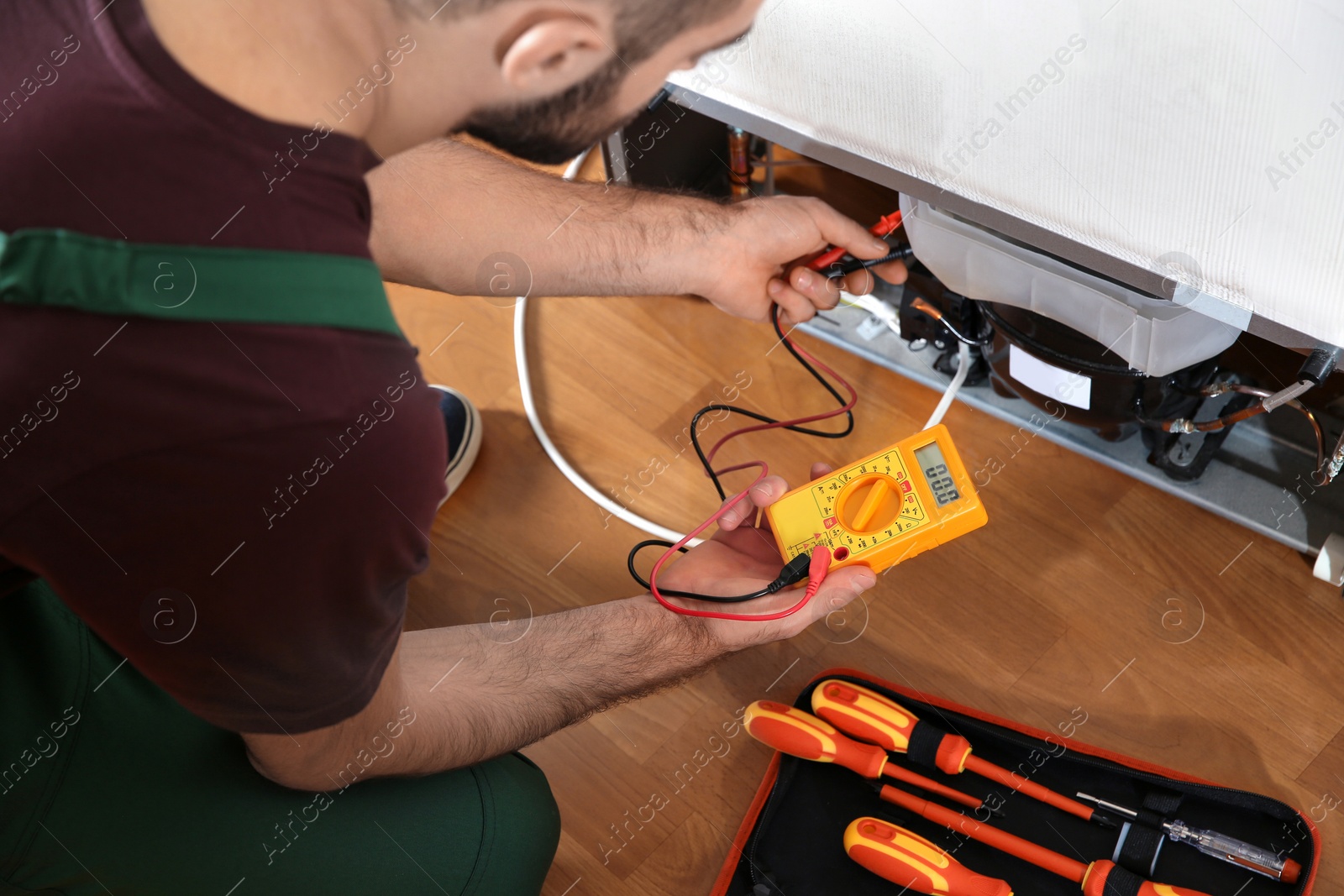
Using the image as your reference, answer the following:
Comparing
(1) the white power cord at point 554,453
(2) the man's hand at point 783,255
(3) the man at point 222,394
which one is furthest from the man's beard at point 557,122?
(1) the white power cord at point 554,453

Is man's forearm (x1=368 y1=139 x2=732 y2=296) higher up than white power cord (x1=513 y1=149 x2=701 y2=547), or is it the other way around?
man's forearm (x1=368 y1=139 x2=732 y2=296)

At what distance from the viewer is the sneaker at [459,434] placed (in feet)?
3.82

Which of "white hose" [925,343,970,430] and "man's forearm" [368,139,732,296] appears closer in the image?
"man's forearm" [368,139,732,296]

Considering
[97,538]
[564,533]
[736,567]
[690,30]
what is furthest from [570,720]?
[690,30]

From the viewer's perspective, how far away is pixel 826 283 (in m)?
0.92

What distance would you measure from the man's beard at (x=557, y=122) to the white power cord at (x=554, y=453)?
1.48 feet

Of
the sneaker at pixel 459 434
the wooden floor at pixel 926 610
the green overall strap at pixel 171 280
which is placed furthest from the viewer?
the sneaker at pixel 459 434

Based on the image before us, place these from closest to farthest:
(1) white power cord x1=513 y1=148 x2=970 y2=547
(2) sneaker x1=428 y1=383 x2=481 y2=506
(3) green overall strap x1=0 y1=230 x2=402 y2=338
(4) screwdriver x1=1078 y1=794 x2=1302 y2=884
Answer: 1. (3) green overall strap x1=0 y1=230 x2=402 y2=338
2. (4) screwdriver x1=1078 y1=794 x2=1302 y2=884
3. (1) white power cord x1=513 y1=148 x2=970 y2=547
4. (2) sneaker x1=428 y1=383 x2=481 y2=506

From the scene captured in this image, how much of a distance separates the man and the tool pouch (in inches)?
13.7

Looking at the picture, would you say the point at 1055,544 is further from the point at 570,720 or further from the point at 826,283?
the point at 570,720

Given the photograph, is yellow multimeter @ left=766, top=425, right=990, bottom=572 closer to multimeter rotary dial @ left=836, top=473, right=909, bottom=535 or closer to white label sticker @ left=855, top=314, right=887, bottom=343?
multimeter rotary dial @ left=836, top=473, right=909, bottom=535

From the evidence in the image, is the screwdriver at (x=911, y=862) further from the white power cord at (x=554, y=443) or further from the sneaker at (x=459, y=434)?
the sneaker at (x=459, y=434)

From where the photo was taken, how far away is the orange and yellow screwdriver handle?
0.90 metres

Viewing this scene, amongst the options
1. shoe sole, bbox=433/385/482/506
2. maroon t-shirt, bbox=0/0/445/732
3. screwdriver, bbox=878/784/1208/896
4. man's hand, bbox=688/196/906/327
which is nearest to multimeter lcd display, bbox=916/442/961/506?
man's hand, bbox=688/196/906/327
